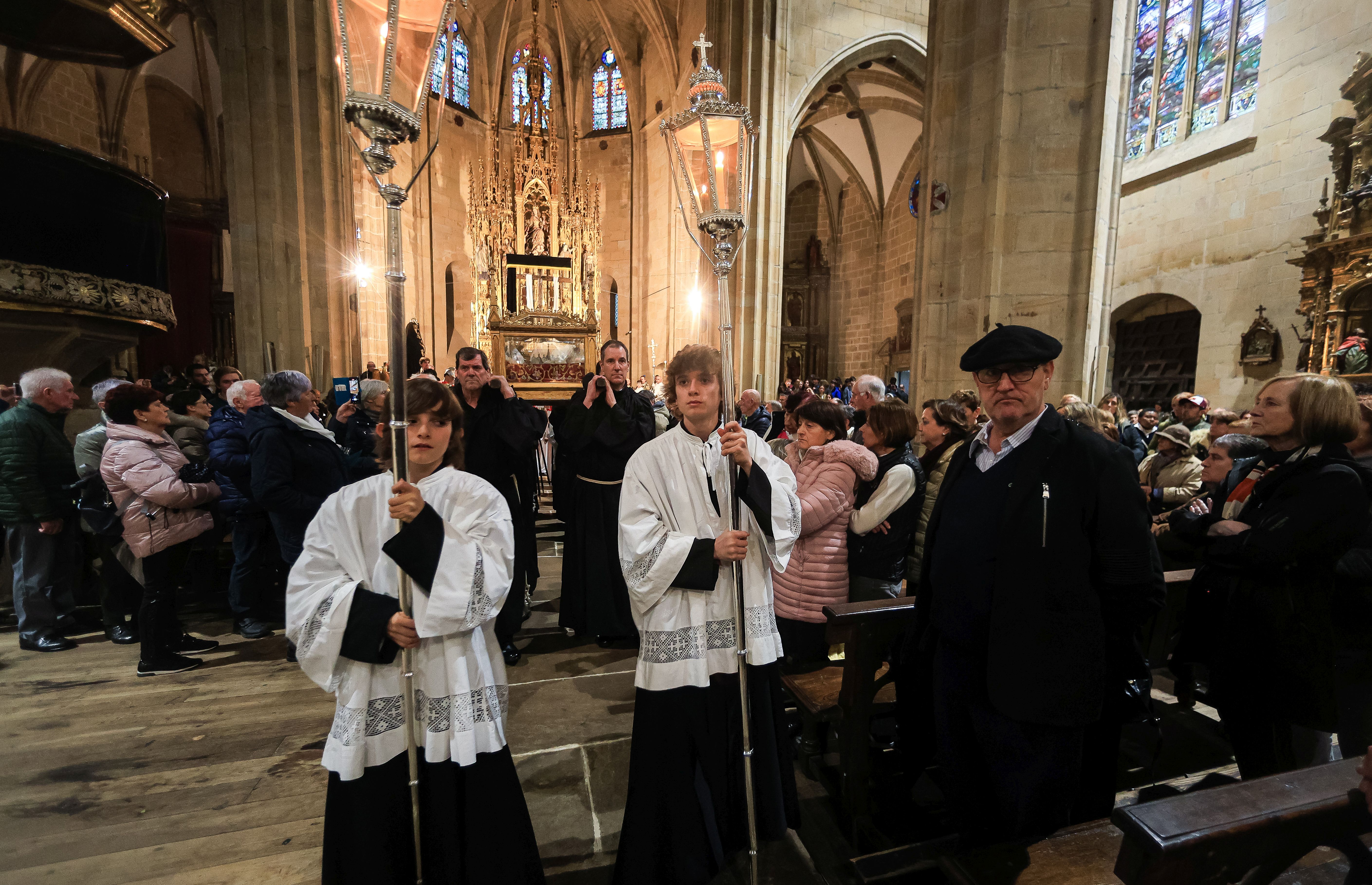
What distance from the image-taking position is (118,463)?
10.7 ft

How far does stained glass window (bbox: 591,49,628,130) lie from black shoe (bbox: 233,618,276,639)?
18.5 m

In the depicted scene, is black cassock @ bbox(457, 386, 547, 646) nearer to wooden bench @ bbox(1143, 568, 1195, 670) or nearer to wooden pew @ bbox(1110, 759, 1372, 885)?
wooden pew @ bbox(1110, 759, 1372, 885)

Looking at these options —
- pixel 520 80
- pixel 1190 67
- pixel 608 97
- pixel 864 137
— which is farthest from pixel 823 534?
pixel 520 80

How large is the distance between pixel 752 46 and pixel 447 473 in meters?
11.3

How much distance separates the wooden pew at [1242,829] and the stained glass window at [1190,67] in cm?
1398

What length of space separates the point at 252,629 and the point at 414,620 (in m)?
3.36

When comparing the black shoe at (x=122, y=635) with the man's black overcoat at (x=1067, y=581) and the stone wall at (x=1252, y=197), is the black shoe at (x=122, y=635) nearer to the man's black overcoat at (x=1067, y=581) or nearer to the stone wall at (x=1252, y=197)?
the man's black overcoat at (x=1067, y=581)

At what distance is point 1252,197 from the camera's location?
35.3ft

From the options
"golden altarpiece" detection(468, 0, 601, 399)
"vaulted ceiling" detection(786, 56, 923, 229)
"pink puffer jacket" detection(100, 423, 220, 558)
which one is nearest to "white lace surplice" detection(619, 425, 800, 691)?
"pink puffer jacket" detection(100, 423, 220, 558)

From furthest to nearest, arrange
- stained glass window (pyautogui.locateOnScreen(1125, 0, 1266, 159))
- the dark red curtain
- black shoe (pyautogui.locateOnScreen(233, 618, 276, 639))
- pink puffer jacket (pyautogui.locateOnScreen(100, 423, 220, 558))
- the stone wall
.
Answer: the dark red curtain → stained glass window (pyautogui.locateOnScreen(1125, 0, 1266, 159)) → the stone wall → black shoe (pyautogui.locateOnScreen(233, 618, 276, 639)) → pink puffer jacket (pyautogui.locateOnScreen(100, 423, 220, 558))

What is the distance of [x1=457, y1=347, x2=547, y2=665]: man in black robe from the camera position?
351cm

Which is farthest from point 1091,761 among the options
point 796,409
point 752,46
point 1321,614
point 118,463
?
point 752,46

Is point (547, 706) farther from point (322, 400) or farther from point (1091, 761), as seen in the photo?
point (322, 400)

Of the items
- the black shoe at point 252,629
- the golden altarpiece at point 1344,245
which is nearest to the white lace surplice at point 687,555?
the black shoe at point 252,629
